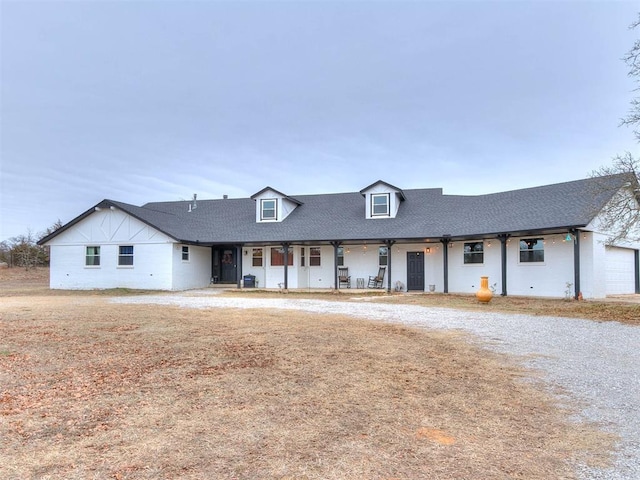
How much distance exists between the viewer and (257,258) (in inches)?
925

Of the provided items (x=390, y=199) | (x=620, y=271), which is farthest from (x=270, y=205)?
(x=620, y=271)

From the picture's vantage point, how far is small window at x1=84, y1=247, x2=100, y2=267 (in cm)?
2255

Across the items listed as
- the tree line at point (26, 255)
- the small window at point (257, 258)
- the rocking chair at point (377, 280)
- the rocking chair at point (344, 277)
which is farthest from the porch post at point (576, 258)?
the tree line at point (26, 255)

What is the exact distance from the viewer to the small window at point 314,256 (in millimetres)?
22938

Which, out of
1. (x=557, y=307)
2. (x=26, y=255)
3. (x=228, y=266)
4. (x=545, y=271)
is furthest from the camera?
(x=26, y=255)

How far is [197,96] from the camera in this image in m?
23.4

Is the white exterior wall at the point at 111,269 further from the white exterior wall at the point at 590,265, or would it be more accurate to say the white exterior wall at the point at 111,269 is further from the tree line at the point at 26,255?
the white exterior wall at the point at 590,265

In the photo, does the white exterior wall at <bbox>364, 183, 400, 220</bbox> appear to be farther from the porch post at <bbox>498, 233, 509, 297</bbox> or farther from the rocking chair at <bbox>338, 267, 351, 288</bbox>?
the porch post at <bbox>498, 233, 509, 297</bbox>

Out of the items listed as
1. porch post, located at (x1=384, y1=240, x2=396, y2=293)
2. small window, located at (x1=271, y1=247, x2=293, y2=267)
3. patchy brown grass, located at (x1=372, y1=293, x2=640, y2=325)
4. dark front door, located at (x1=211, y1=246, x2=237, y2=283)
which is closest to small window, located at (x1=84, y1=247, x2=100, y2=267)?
dark front door, located at (x1=211, y1=246, x2=237, y2=283)

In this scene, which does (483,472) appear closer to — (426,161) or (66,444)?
(66,444)

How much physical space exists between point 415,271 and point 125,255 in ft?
50.7

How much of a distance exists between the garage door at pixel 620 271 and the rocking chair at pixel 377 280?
32.2ft

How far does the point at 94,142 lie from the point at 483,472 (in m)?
28.7

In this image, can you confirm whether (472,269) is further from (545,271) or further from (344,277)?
(344,277)
